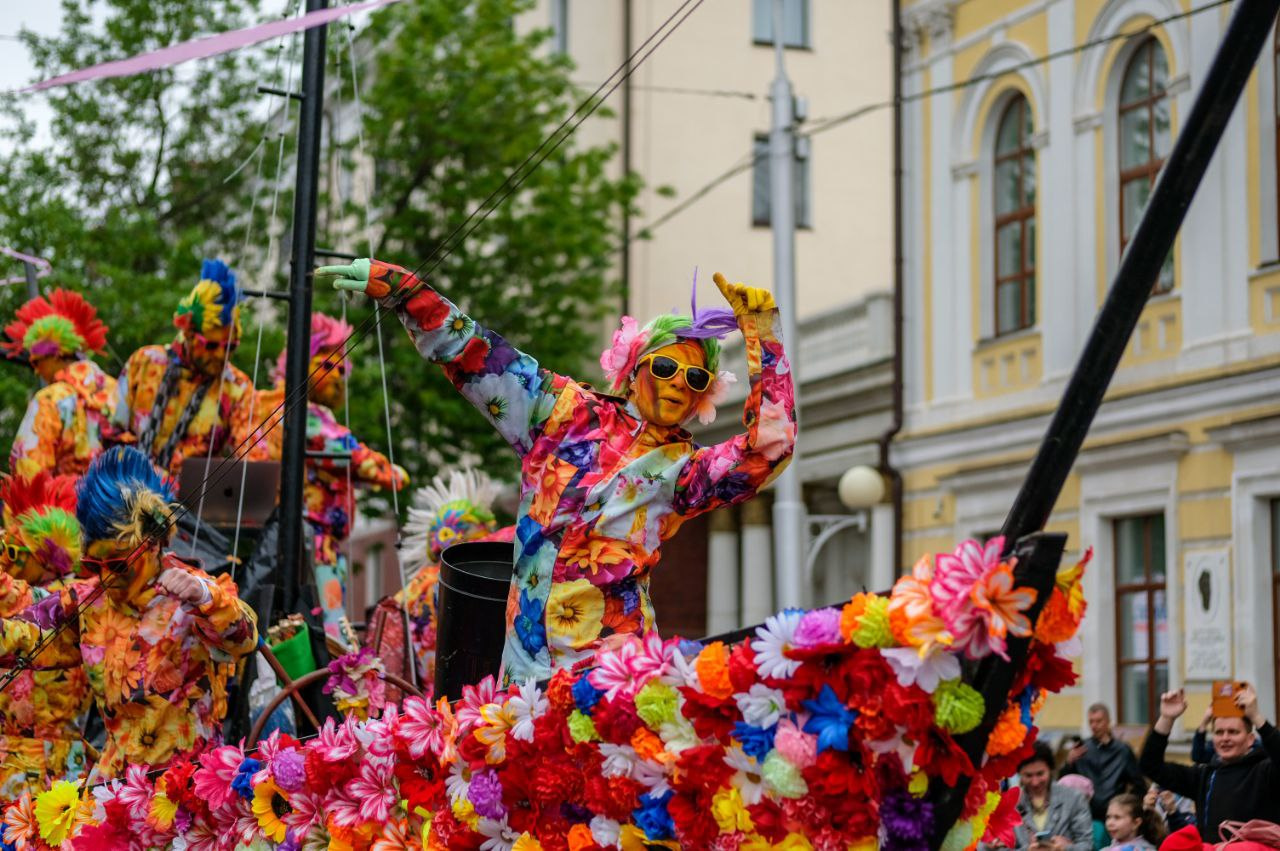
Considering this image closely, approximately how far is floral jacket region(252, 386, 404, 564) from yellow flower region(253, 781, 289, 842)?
397 cm

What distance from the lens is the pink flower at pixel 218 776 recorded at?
588 centimetres

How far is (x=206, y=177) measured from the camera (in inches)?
835

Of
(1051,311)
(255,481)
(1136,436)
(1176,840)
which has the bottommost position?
(1176,840)

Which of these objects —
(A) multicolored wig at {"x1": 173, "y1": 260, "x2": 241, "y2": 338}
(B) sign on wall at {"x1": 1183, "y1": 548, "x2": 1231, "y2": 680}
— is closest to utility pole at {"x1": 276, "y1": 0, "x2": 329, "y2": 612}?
(A) multicolored wig at {"x1": 173, "y1": 260, "x2": 241, "y2": 338}

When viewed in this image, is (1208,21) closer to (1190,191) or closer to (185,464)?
(185,464)

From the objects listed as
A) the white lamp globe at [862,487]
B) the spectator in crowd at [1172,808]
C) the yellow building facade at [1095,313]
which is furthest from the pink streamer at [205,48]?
the white lamp globe at [862,487]

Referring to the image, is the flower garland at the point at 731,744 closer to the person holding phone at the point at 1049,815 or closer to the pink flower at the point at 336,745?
the pink flower at the point at 336,745

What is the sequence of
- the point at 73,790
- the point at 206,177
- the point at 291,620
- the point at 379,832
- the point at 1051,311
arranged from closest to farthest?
the point at 379,832 < the point at 73,790 < the point at 291,620 < the point at 1051,311 < the point at 206,177

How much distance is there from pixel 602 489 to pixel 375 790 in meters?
0.94

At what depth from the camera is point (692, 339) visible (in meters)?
5.54

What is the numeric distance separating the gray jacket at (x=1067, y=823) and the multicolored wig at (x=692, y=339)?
3.42 m

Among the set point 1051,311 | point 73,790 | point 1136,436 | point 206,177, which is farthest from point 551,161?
point 73,790

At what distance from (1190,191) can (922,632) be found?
36.5 inches

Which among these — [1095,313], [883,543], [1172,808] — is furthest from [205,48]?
[883,543]
